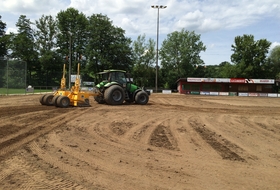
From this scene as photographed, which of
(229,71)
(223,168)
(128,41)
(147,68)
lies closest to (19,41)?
(128,41)

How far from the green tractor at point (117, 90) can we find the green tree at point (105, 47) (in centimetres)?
4070

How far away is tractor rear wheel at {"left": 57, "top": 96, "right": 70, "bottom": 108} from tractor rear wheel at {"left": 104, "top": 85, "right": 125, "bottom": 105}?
2.65 metres

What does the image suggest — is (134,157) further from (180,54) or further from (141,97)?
(180,54)

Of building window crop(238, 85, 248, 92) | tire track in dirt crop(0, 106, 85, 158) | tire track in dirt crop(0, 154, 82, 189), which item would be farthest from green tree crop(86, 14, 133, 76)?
tire track in dirt crop(0, 154, 82, 189)

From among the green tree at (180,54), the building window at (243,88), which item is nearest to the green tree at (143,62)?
the green tree at (180,54)

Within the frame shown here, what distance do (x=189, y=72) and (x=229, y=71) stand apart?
9.89 meters

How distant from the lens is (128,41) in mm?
62219

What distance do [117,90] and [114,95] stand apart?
0.39m

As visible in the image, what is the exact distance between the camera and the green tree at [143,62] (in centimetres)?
6544

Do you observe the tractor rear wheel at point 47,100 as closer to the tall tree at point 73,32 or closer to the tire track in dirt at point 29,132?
the tire track in dirt at point 29,132

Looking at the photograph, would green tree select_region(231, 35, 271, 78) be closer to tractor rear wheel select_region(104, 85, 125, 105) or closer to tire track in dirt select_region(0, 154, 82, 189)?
tractor rear wheel select_region(104, 85, 125, 105)

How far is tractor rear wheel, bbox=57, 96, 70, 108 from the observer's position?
13.6 metres

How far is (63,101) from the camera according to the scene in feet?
44.9

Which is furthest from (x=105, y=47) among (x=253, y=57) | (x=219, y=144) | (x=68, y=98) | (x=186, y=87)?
(x=219, y=144)
